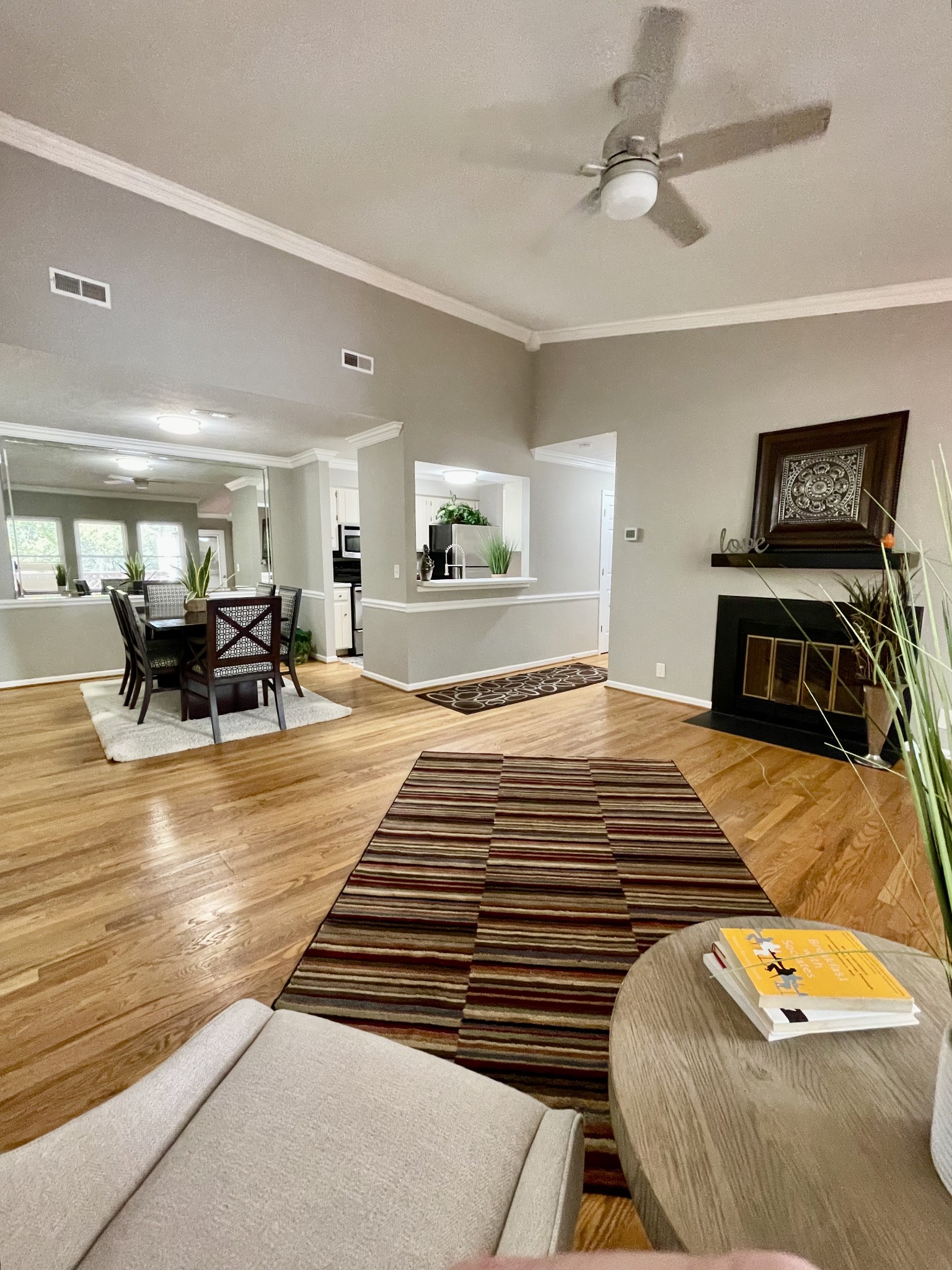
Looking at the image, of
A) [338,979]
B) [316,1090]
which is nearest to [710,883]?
[338,979]

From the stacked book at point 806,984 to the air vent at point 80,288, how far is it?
407cm

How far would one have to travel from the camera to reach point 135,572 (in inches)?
215

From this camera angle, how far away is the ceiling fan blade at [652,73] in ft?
5.93

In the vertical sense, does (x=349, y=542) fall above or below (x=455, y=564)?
above

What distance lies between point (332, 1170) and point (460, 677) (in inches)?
182

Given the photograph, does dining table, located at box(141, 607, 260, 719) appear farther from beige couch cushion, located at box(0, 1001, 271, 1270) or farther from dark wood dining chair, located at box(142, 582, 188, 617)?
beige couch cushion, located at box(0, 1001, 271, 1270)

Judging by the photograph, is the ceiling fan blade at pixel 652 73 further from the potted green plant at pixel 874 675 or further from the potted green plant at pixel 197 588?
the potted green plant at pixel 197 588

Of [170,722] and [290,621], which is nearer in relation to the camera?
[170,722]

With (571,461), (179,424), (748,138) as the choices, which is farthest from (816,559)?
(179,424)

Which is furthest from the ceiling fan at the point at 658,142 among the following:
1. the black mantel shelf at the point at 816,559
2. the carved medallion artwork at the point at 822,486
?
the black mantel shelf at the point at 816,559

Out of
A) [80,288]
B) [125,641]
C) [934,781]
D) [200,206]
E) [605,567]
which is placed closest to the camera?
[934,781]

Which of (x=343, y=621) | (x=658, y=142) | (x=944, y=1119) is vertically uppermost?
(x=658, y=142)

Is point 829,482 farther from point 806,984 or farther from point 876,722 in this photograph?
point 806,984

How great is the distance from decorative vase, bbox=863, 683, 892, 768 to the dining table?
4.15m
